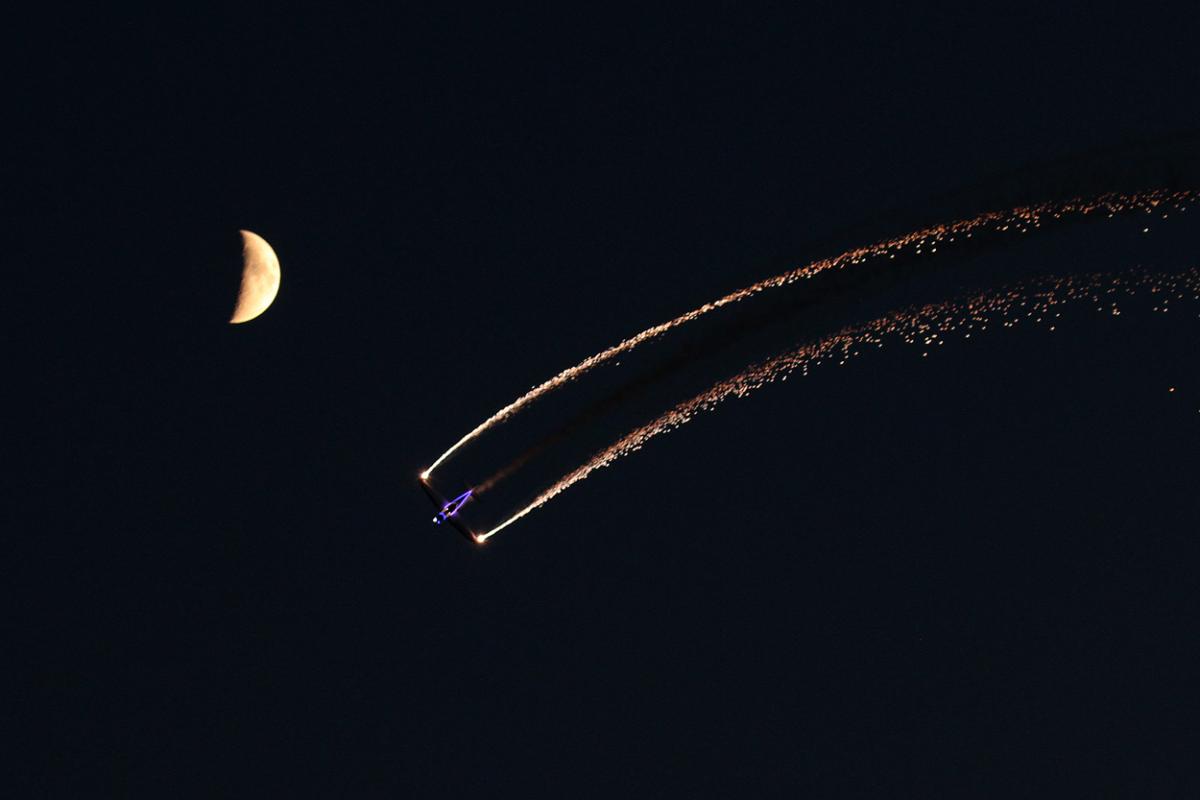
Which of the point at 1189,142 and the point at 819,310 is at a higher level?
the point at 1189,142

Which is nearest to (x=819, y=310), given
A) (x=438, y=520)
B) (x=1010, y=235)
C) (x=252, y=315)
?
(x=1010, y=235)

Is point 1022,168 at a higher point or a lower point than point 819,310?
higher

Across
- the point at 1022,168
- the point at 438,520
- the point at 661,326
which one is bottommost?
the point at 438,520

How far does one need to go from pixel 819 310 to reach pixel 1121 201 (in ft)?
23.4

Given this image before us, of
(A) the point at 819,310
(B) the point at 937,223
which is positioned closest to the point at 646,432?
(A) the point at 819,310

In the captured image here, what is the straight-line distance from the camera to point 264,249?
42750mm

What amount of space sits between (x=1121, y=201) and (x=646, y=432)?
11.8 meters

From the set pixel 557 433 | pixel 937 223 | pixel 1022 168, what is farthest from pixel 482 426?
pixel 1022 168

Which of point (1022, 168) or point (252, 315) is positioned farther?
point (252, 315)

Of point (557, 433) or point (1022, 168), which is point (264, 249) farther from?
point (1022, 168)

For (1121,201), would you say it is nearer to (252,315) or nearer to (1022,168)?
(1022,168)

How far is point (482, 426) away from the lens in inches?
1487

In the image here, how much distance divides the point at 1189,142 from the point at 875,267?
743cm

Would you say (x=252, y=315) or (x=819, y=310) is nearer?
(x=819, y=310)
